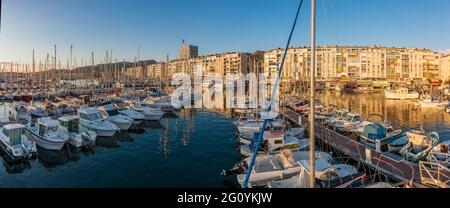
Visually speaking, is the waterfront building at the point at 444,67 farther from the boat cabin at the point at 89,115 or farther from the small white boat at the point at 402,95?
the boat cabin at the point at 89,115

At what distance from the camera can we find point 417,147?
37.5 ft

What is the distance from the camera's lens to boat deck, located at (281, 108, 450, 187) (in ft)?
26.8

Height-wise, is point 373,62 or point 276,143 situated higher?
point 373,62

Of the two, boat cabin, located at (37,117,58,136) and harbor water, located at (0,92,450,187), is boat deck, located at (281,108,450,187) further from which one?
boat cabin, located at (37,117,58,136)

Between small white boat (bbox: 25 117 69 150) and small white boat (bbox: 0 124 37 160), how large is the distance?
1.81ft

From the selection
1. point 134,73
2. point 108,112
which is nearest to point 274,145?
point 108,112

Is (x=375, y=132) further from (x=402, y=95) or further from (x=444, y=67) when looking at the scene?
(x=444, y=67)

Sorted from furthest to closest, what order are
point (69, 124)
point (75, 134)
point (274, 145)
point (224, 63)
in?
point (224, 63) < point (69, 124) < point (75, 134) < point (274, 145)

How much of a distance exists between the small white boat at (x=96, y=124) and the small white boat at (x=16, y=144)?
130 inches

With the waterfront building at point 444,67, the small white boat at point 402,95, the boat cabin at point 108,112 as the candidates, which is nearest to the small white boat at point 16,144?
the boat cabin at point 108,112

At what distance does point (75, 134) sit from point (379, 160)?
43.5ft

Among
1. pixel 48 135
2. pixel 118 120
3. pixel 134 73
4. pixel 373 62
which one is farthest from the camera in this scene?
pixel 134 73

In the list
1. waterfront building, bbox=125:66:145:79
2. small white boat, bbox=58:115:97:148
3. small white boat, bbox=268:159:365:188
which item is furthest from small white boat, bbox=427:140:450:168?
waterfront building, bbox=125:66:145:79
